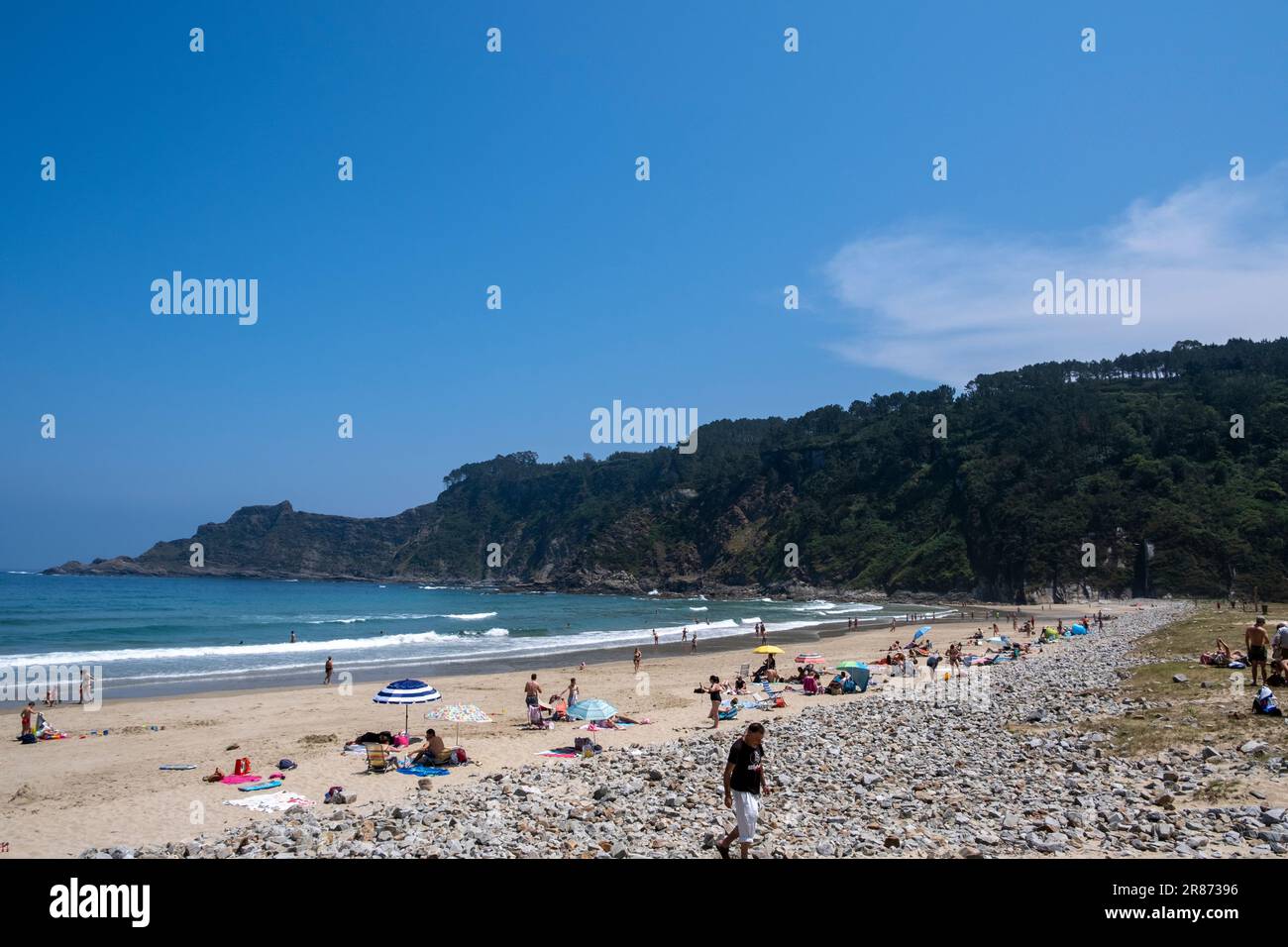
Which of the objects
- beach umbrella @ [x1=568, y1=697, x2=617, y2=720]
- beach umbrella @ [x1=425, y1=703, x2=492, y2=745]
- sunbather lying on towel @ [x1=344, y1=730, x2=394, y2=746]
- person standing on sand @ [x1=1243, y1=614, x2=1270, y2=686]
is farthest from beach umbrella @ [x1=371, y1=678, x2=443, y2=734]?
person standing on sand @ [x1=1243, y1=614, x2=1270, y2=686]

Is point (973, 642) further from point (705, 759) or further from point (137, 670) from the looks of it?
point (137, 670)

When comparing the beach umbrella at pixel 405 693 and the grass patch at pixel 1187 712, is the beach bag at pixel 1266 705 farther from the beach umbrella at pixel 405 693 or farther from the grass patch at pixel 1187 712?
the beach umbrella at pixel 405 693

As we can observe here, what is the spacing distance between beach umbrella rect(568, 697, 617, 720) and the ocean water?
1724cm

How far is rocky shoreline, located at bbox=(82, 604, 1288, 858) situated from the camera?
26.8 feet

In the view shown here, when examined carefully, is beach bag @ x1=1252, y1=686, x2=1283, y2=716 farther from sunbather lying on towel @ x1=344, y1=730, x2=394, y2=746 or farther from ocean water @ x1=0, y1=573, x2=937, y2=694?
ocean water @ x1=0, y1=573, x2=937, y2=694

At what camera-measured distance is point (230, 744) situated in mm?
18297

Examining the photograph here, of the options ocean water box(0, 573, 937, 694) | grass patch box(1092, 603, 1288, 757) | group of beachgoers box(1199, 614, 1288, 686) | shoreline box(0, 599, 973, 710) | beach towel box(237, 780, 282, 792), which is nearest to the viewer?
grass patch box(1092, 603, 1288, 757)

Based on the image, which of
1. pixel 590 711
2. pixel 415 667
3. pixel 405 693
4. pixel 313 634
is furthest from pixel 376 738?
pixel 313 634

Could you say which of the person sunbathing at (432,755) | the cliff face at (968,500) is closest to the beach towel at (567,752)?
the person sunbathing at (432,755)

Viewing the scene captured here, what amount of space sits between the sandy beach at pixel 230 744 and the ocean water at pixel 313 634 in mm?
6248

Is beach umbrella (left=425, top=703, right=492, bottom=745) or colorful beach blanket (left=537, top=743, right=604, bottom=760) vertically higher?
beach umbrella (left=425, top=703, right=492, bottom=745)

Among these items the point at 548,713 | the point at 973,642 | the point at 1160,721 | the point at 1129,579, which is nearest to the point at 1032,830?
the point at 1160,721

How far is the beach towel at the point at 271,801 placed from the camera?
1225 centimetres
